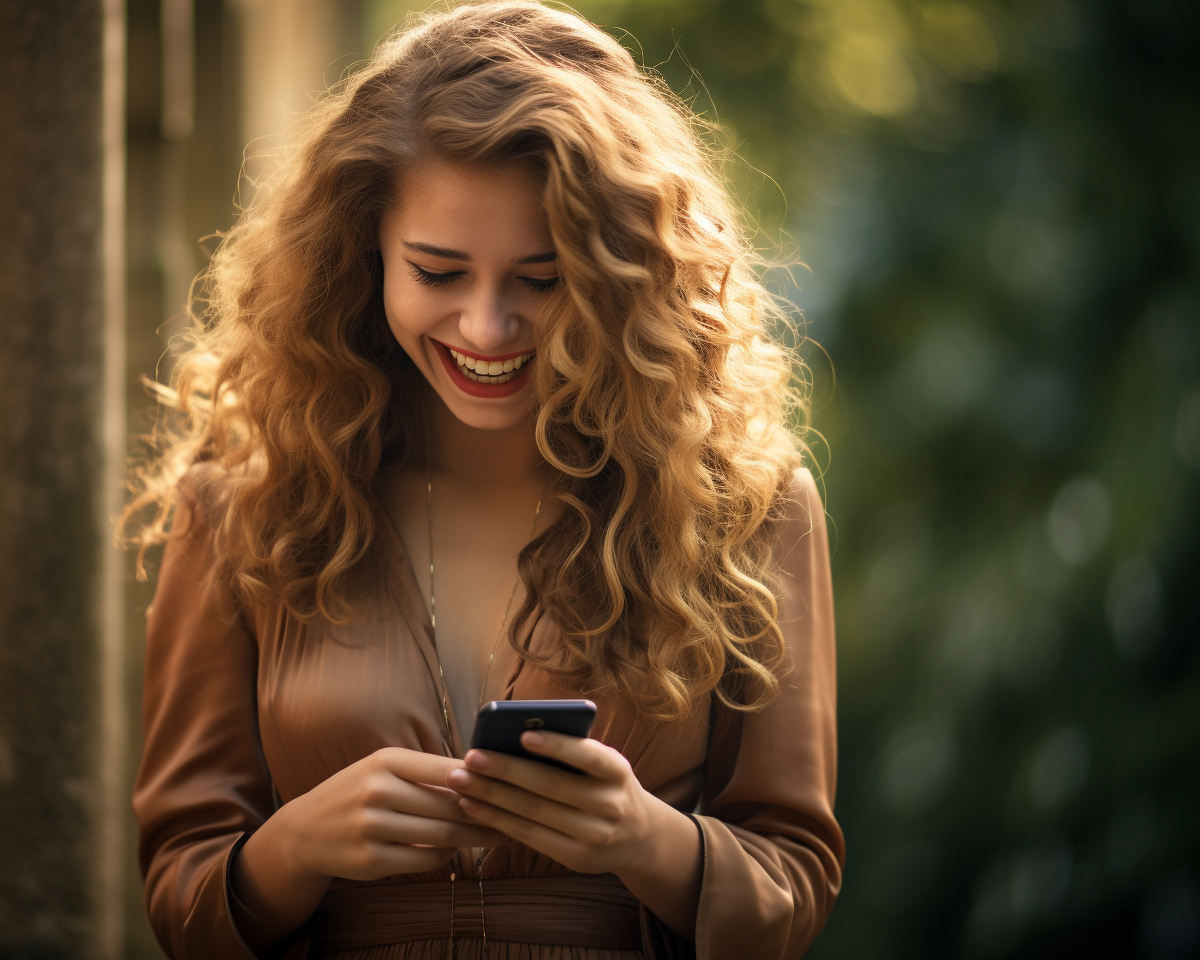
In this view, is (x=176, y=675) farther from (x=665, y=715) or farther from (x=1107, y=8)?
(x=1107, y=8)

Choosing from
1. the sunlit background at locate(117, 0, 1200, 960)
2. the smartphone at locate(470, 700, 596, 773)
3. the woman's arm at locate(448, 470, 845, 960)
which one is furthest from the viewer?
the sunlit background at locate(117, 0, 1200, 960)

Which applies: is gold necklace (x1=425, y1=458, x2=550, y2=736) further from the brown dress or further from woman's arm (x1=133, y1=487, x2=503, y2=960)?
woman's arm (x1=133, y1=487, x2=503, y2=960)

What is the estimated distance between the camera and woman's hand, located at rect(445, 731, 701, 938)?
4.09 ft

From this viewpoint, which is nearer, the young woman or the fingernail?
the fingernail

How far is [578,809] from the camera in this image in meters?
1.31

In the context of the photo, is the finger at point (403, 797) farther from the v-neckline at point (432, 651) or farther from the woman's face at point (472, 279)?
the woman's face at point (472, 279)

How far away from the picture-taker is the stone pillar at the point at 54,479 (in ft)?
5.99

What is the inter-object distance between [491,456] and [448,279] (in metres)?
0.35

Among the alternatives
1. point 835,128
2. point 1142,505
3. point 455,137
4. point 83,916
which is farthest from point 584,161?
point 1142,505

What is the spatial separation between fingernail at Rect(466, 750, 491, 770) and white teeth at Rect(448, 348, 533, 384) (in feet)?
1.80

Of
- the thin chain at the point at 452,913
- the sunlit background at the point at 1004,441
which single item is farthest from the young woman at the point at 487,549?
the sunlit background at the point at 1004,441

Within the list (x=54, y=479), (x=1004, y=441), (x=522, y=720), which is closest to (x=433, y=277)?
(x=522, y=720)

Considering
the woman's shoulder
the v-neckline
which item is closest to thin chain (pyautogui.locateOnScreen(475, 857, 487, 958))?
the v-neckline

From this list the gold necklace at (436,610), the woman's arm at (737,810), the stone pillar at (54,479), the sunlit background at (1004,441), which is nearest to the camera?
the woman's arm at (737,810)
